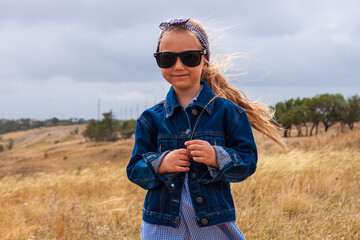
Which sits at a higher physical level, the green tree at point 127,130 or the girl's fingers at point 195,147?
the girl's fingers at point 195,147

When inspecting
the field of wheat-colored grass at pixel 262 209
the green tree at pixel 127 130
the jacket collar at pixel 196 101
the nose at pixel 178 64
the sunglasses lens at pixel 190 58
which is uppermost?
the sunglasses lens at pixel 190 58

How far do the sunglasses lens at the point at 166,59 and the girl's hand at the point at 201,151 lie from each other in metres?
0.55

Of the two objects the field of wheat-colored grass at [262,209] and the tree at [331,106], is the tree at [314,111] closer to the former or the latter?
the tree at [331,106]

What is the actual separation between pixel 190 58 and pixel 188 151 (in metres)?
0.59

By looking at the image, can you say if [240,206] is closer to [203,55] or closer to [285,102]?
[203,55]

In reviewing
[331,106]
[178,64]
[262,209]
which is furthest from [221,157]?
[331,106]

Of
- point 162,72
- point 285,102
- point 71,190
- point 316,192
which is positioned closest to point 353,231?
point 316,192

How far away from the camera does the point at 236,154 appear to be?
7.14 feet

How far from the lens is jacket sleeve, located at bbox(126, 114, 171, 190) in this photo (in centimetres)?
217

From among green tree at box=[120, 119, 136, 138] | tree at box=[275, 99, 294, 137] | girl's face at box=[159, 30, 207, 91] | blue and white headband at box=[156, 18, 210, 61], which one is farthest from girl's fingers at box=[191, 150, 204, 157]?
green tree at box=[120, 119, 136, 138]

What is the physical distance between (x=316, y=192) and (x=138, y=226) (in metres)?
2.85

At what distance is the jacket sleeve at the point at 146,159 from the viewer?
217cm

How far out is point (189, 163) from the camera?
2.14 m

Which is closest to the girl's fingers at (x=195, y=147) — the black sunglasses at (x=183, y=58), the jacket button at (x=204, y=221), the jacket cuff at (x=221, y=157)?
the jacket cuff at (x=221, y=157)
